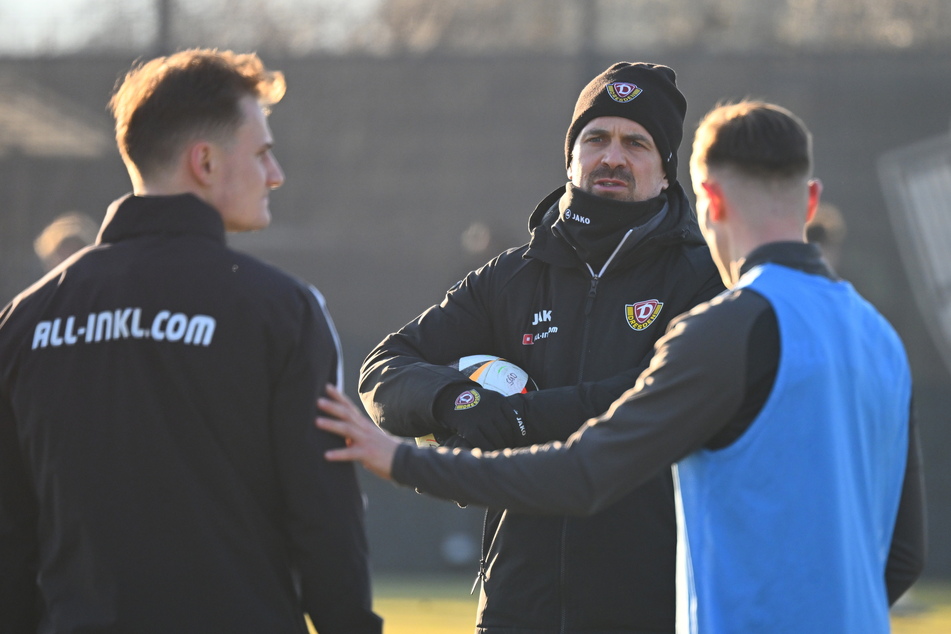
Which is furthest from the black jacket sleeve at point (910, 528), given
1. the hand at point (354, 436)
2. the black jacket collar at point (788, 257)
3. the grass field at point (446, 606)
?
the grass field at point (446, 606)

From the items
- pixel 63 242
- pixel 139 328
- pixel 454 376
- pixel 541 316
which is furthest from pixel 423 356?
pixel 63 242

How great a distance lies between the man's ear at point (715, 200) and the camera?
8.13 ft

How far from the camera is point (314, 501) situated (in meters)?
2.28

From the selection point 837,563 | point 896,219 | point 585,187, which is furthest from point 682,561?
point 896,219

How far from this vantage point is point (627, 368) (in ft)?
10.5

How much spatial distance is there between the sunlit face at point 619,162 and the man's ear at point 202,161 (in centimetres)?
129

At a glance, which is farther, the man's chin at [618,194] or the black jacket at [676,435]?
the man's chin at [618,194]

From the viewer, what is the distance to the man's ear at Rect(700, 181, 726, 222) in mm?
2479

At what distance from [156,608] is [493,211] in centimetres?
732

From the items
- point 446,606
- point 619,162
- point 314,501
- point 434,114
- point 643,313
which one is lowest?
point 446,606

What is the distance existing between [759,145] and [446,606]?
5804 millimetres

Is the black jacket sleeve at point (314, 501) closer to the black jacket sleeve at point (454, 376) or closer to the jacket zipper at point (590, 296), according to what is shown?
the black jacket sleeve at point (454, 376)

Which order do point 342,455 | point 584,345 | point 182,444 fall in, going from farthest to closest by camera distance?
1. point 584,345
2. point 342,455
3. point 182,444

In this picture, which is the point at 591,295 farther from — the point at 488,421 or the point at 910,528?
the point at 910,528
